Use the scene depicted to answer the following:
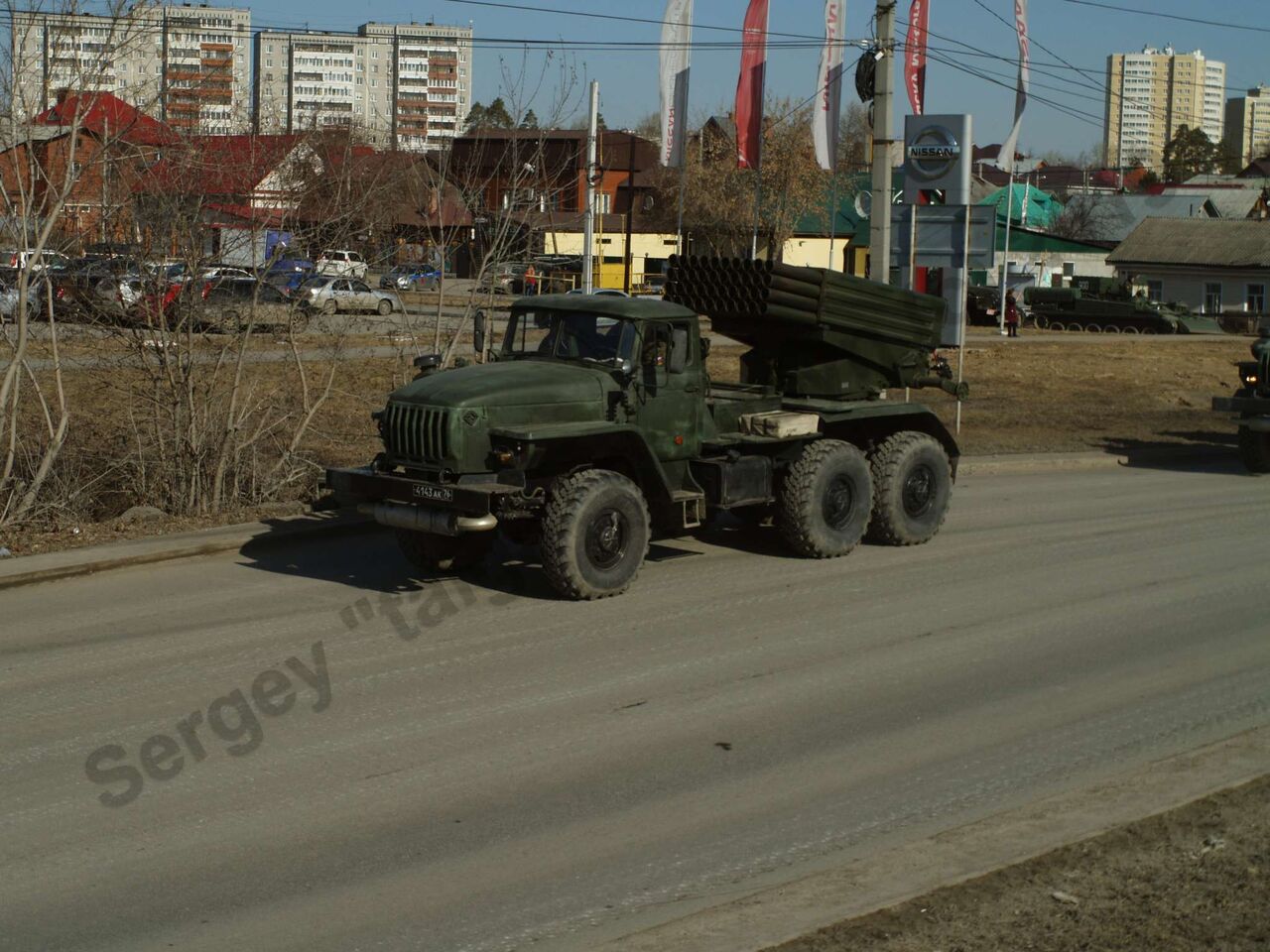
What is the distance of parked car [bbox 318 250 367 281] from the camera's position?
1476cm

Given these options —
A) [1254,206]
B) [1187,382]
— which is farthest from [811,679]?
[1254,206]

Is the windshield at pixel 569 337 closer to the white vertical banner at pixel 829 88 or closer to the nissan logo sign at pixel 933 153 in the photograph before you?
the nissan logo sign at pixel 933 153

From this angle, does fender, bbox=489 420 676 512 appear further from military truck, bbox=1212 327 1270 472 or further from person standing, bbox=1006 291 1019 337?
person standing, bbox=1006 291 1019 337

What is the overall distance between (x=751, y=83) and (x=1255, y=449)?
17.9 m

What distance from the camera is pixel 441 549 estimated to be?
460 inches

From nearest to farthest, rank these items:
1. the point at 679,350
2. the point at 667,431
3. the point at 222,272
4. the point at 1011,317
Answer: the point at 667,431 < the point at 679,350 < the point at 222,272 < the point at 1011,317

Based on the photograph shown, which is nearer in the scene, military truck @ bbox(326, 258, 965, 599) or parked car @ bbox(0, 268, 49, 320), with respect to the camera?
military truck @ bbox(326, 258, 965, 599)

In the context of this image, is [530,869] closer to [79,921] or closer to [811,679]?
[79,921]

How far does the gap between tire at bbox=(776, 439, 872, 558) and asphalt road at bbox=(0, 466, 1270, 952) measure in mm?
219

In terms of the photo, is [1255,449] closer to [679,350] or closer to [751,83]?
[679,350]

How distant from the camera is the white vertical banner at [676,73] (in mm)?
34219

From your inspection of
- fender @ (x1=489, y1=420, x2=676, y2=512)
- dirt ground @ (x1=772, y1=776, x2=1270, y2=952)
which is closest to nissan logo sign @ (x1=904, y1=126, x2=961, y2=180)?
fender @ (x1=489, y1=420, x2=676, y2=512)

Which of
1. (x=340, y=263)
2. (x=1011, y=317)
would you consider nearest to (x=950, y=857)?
(x=340, y=263)

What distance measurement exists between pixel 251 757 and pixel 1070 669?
5065 millimetres
